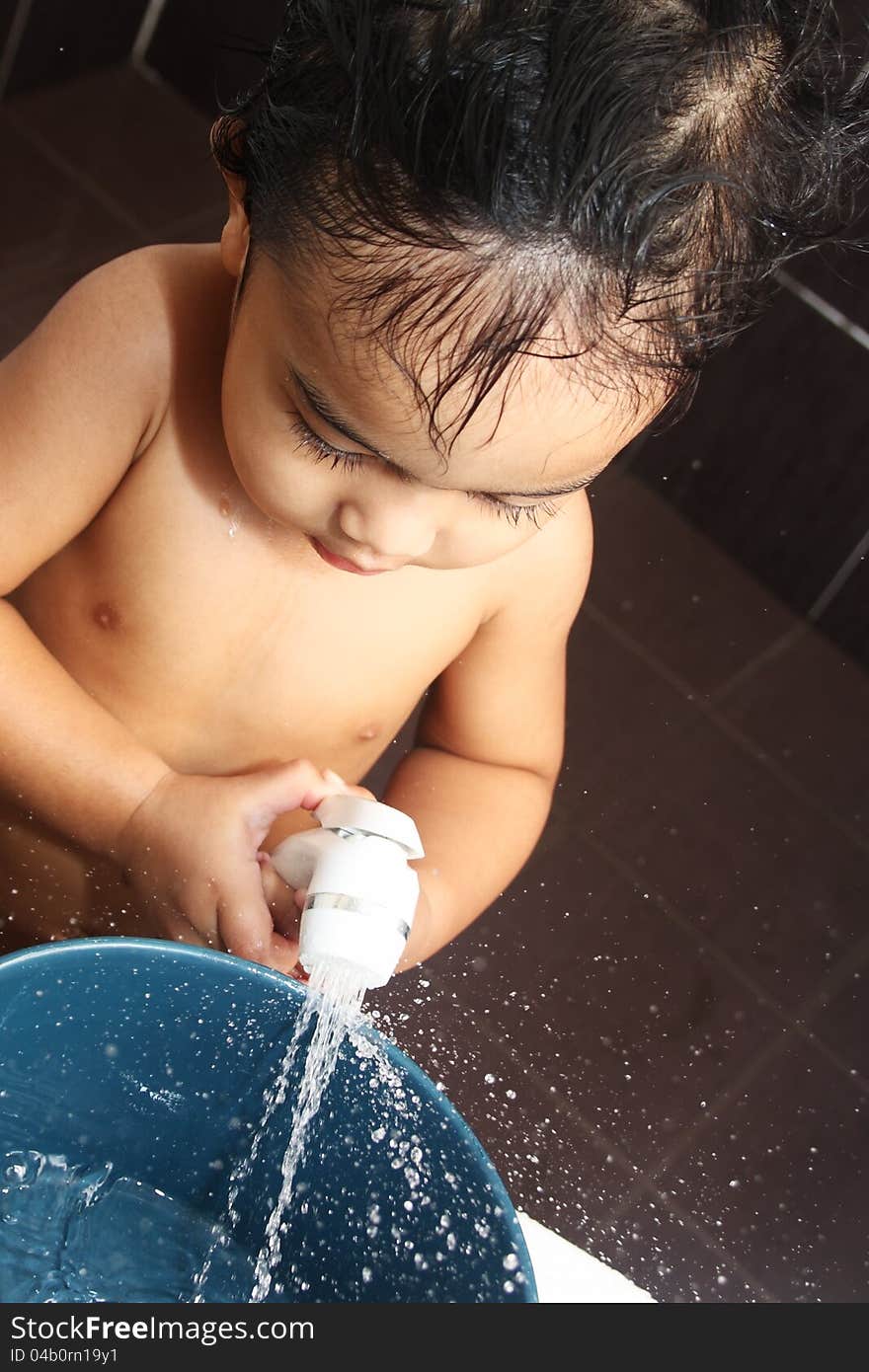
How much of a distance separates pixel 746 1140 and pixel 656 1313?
0.32 m

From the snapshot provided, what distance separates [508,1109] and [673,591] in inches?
19.5

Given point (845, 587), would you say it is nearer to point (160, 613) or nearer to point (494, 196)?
point (160, 613)

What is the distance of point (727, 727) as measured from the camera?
1.17m

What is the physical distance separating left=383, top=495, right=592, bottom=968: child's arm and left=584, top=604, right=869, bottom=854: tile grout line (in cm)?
27

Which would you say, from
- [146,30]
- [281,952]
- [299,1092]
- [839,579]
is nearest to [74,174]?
[146,30]

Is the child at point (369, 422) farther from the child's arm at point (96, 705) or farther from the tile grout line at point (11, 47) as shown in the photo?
the tile grout line at point (11, 47)

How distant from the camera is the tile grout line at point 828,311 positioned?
1.12m

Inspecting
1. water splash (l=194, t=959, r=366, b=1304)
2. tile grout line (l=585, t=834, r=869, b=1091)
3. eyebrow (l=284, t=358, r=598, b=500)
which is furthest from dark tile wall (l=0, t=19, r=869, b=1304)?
eyebrow (l=284, t=358, r=598, b=500)

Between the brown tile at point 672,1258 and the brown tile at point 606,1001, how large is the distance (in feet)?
0.12

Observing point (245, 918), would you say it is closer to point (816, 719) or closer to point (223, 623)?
point (223, 623)

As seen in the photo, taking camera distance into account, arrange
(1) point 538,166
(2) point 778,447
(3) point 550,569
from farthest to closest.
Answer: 1. (2) point 778,447
2. (3) point 550,569
3. (1) point 538,166

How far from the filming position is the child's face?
21.0 inches

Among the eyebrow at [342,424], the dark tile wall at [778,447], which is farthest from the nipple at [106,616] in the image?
the dark tile wall at [778,447]

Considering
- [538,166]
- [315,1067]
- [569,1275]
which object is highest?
[538,166]
